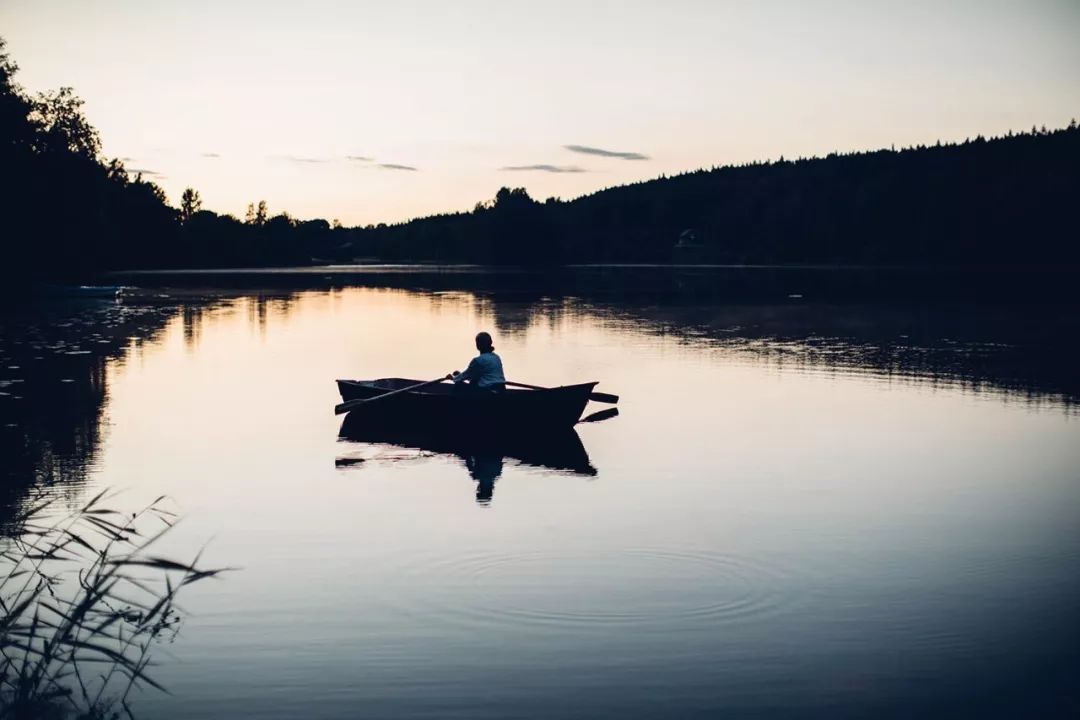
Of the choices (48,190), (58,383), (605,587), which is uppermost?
(48,190)

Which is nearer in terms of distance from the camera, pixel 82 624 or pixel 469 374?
pixel 82 624

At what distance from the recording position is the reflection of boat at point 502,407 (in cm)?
1510

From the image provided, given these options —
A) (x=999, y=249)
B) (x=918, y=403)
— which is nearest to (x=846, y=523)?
(x=918, y=403)

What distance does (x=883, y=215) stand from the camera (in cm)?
16138

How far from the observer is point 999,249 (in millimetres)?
142125

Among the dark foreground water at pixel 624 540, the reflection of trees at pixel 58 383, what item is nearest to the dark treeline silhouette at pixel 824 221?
the reflection of trees at pixel 58 383

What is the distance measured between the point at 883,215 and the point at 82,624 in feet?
544

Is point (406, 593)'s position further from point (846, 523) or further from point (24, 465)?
point (24, 465)

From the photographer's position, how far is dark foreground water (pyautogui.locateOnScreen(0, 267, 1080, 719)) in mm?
6758

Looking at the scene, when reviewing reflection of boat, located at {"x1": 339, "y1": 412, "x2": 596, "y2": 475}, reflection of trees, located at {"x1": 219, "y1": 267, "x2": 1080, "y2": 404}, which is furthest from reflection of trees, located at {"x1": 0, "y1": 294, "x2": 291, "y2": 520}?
reflection of trees, located at {"x1": 219, "y1": 267, "x2": 1080, "y2": 404}

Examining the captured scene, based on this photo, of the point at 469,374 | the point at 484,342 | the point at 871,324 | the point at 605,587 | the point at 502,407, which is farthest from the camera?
the point at 871,324

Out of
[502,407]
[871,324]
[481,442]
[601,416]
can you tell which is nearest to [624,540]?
[502,407]

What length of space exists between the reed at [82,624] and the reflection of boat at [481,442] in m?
5.42

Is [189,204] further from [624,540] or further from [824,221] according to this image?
[624,540]
